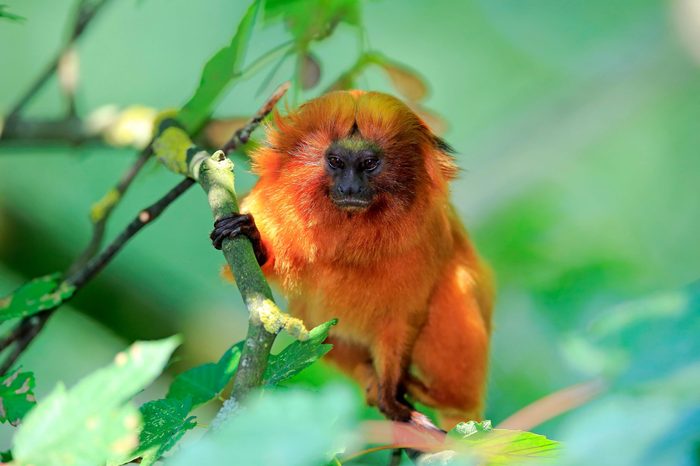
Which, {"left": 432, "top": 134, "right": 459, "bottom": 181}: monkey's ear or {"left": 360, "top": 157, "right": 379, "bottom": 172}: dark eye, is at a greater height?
{"left": 432, "top": 134, "right": 459, "bottom": 181}: monkey's ear

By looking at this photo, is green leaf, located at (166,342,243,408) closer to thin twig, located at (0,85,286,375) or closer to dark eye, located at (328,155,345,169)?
thin twig, located at (0,85,286,375)

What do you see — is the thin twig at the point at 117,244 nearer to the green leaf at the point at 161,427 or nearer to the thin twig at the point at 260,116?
the thin twig at the point at 260,116

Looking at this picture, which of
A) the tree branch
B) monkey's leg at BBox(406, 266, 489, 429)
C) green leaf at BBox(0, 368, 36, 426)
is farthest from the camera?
monkey's leg at BBox(406, 266, 489, 429)

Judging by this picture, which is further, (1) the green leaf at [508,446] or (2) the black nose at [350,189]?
(2) the black nose at [350,189]

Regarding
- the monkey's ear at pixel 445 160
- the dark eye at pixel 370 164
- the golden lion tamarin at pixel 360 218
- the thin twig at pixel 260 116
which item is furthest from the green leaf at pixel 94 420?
the monkey's ear at pixel 445 160

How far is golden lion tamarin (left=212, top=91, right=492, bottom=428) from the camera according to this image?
2305 millimetres

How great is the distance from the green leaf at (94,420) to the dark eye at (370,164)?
145 cm

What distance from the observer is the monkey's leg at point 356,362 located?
8.98 ft

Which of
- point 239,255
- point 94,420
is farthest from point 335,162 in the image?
A: point 94,420

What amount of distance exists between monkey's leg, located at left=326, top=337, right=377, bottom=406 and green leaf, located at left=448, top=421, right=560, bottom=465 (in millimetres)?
1455

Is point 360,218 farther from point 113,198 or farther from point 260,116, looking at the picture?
point 113,198

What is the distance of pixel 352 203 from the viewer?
7.38 ft

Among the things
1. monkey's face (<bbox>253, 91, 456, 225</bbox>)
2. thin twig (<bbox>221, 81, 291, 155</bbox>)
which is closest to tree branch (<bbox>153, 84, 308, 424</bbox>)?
thin twig (<bbox>221, 81, 291, 155</bbox>)

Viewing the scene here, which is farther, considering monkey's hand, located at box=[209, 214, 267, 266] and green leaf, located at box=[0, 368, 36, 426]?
monkey's hand, located at box=[209, 214, 267, 266]
